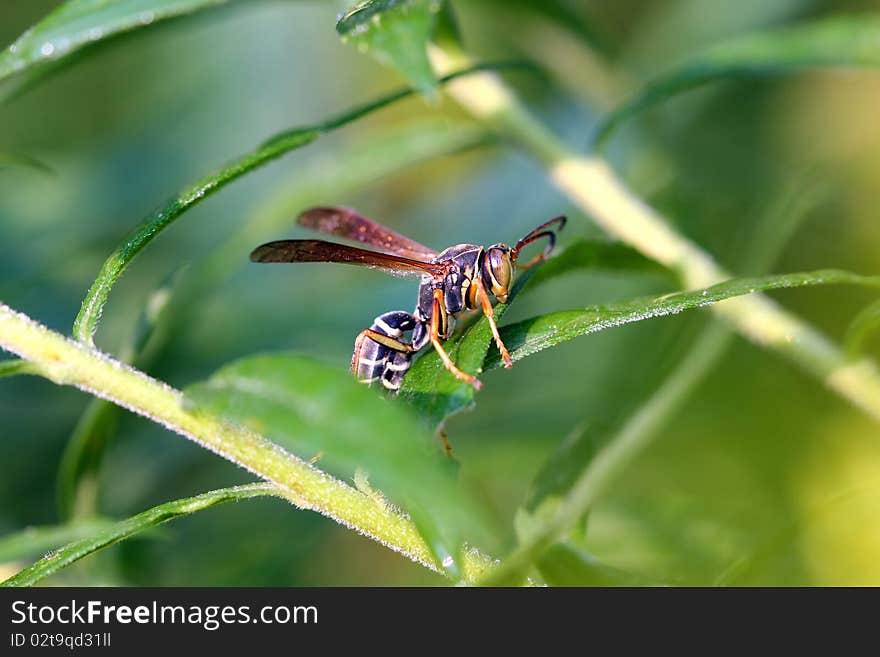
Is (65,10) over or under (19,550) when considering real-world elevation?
over

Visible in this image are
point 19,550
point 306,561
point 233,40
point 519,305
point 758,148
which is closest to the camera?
point 19,550

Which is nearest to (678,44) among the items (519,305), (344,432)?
(519,305)

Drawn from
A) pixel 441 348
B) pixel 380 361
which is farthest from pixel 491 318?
pixel 380 361

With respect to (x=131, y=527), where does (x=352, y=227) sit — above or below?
above

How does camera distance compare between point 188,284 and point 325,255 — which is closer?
point 325,255

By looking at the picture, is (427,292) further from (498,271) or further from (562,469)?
(562,469)
